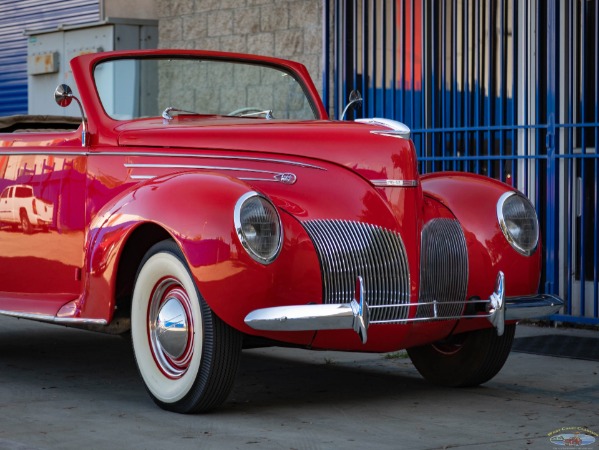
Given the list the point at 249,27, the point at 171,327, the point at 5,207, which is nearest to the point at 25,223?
the point at 5,207

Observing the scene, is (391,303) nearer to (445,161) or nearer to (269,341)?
(269,341)

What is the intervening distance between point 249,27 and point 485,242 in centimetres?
601

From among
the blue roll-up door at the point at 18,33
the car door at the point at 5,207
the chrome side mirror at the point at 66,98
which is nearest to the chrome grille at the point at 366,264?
the chrome side mirror at the point at 66,98

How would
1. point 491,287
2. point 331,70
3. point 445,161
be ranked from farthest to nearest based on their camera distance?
point 331,70
point 445,161
point 491,287

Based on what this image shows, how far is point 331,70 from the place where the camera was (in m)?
10.5

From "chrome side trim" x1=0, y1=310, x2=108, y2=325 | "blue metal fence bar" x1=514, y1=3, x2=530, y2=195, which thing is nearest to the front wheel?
"chrome side trim" x1=0, y1=310, x2=108, y2=325

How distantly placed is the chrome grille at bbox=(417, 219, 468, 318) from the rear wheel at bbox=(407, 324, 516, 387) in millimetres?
425

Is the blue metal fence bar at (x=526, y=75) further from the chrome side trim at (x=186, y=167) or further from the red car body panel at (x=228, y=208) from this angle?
the chrome side trim at (x=186, y=167)

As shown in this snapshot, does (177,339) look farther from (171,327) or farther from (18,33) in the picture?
(18,33)

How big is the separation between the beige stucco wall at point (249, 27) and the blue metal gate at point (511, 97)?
56 centimetres

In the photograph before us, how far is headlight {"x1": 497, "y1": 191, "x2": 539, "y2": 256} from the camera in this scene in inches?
232

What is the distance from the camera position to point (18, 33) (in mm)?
14875

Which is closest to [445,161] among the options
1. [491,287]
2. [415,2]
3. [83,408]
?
[415,2]

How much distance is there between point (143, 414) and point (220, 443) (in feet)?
2.39
